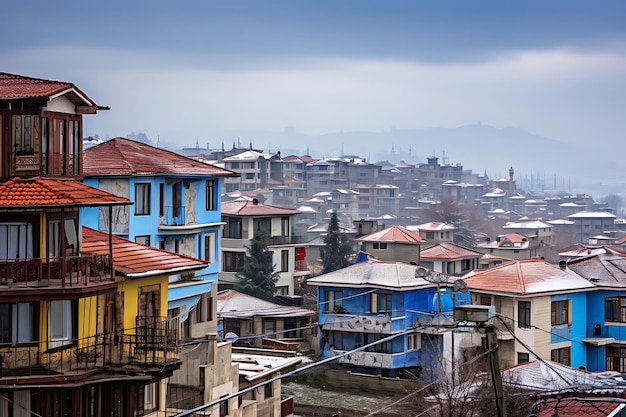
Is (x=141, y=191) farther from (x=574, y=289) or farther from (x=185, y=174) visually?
(x=574, y=289)

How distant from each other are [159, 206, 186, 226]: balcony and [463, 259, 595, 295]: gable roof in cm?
1437

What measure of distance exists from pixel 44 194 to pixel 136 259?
13.4ft

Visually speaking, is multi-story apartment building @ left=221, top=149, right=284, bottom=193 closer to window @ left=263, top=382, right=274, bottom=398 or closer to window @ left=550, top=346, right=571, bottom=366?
window @ left=550, top=346, right=571, bottom=366

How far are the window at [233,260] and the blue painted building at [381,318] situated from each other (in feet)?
40.3

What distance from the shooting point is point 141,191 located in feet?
112

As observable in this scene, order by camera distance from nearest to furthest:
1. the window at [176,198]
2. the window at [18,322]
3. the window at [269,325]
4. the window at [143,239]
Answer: the window at [18,322] < the window at [143,239] < the window at [176,198] < the window at [269,325]

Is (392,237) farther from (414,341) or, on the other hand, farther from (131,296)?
(131,296)

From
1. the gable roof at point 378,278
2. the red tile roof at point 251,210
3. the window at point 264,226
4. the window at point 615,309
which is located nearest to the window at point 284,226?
the red tile roof at point 251,210

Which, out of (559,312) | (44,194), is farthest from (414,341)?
(44,194)

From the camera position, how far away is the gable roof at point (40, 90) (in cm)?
2089

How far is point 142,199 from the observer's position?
34219mm

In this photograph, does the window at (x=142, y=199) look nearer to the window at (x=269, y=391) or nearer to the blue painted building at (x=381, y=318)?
the window at (x=269, y=391)

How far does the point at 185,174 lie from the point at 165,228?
182 centimetres

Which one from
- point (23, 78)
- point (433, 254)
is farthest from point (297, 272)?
point (23, 78)
